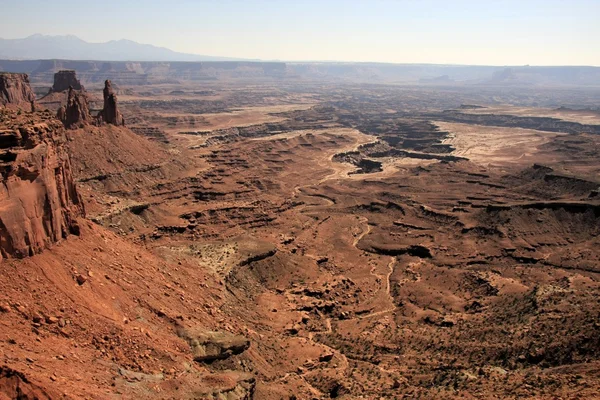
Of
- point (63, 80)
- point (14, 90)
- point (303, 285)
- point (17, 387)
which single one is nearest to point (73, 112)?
point (14, 90)

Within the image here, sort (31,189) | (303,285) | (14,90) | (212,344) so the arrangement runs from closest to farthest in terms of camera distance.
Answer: (31,189) < (212,344) < (303,285) < (14,90)

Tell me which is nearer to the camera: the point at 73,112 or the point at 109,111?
the point at 73,112

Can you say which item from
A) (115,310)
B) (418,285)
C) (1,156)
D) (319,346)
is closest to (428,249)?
(418,285)

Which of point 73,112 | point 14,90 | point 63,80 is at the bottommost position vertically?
point 73,112

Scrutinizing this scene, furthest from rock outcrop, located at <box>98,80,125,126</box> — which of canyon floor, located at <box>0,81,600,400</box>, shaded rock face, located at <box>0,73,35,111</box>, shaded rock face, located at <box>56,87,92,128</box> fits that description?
shaded rock face, located at <box>0,73,35,111</box>

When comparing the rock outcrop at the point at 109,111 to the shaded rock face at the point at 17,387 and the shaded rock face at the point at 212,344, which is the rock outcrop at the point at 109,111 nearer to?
the shaded rock face at the point at 212,344

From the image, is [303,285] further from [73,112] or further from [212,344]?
[73,112]
